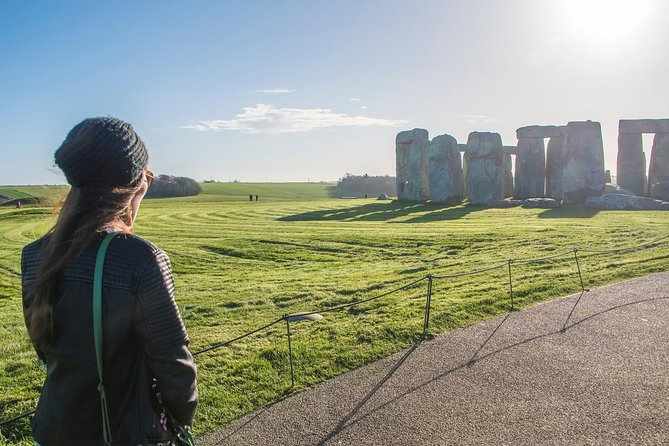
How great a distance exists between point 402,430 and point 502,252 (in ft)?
34.2

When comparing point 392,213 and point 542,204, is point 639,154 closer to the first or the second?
point 542,204

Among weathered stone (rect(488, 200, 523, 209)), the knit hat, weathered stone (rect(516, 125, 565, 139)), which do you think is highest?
weathered stone (rect(516, 125, 565, 139))

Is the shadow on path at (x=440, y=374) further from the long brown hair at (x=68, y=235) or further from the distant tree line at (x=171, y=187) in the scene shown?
the distant tree line at (x=171, y=187)

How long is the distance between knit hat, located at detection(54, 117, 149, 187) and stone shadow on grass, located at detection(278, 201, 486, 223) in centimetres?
2041

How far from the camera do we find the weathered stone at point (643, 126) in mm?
28828

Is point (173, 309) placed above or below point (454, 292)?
above

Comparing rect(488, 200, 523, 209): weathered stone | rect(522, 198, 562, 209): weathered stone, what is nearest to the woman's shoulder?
rect(522, 198, 562, 209): weathered stone

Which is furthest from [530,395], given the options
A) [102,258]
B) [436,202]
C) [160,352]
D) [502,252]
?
[436,202]

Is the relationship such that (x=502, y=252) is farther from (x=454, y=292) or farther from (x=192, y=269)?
(x=192, y=269)

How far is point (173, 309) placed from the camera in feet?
7.79

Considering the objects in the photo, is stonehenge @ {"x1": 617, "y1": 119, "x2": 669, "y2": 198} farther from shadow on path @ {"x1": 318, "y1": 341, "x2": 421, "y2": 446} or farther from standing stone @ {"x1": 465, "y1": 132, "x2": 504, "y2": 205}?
shadow on path @ {"x1": 318, "y1": 341, "x2": 421, "y2": 446}

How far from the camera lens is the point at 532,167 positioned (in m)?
30.8

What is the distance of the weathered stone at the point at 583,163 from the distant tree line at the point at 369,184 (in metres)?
36.5

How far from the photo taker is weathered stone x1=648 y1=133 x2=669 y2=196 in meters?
28.7
